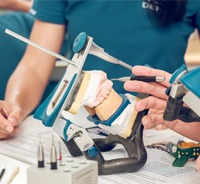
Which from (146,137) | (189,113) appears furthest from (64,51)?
(189,113)

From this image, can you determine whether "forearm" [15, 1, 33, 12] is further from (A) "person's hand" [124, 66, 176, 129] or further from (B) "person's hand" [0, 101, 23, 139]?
(A) "person's hand" [124, 66, 176, 129]

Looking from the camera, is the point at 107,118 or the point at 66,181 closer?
the point at 66,181

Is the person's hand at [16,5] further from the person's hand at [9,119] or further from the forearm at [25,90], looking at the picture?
the person's hand at [9,119]

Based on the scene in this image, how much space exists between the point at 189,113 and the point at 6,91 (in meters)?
0.57

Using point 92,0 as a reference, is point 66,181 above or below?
below

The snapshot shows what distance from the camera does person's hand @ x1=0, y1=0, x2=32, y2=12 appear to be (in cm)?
129

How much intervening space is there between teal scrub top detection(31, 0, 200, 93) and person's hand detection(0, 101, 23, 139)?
235mm

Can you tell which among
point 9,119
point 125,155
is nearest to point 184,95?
point 125,155

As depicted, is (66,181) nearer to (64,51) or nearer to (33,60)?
(33,60)

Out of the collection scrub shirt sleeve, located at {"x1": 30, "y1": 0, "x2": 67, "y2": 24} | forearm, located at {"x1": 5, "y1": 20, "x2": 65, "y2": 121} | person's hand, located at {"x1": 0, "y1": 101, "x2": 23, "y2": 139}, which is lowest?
person's hand, located at {"x1": 0, "y1": 101, "x2": 23, "y2": 139}

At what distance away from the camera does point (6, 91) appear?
1.03 m

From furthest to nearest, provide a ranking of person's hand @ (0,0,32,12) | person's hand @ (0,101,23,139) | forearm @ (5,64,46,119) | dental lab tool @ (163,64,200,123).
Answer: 1. person's hand @ (0,0,32,12)
2. forearm @ (5,64,46,119)
3. person's hand @ (0,101,23,139)
4. dental lab tool @ (163,64,200,123)

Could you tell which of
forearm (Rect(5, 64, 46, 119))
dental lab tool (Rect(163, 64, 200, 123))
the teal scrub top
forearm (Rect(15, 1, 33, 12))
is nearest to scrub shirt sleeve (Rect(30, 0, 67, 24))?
the teal scrub top

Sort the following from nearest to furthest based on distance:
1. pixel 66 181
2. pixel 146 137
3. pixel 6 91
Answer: pixel 66 181 → pixel 146 137 → pixel 6 91
